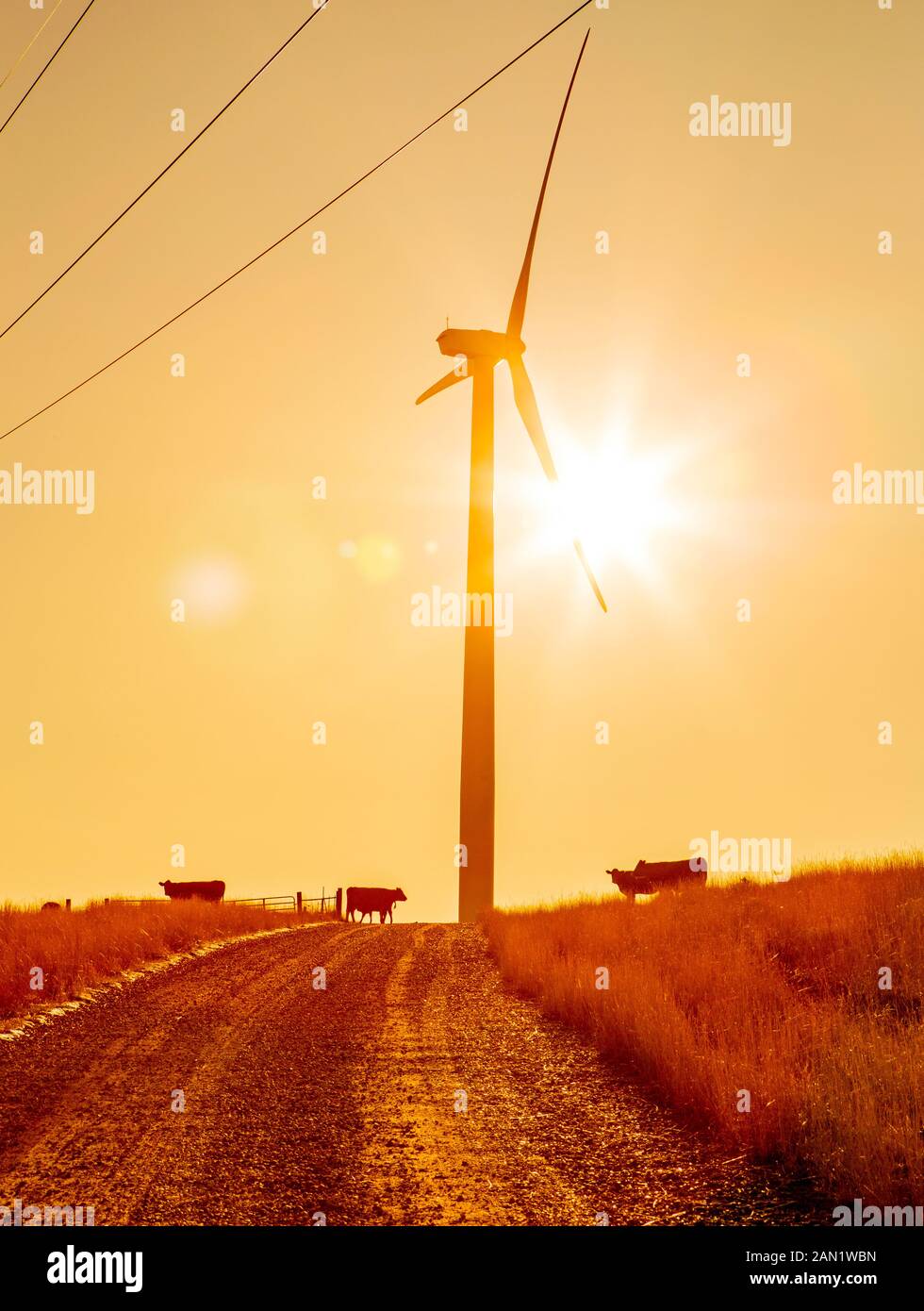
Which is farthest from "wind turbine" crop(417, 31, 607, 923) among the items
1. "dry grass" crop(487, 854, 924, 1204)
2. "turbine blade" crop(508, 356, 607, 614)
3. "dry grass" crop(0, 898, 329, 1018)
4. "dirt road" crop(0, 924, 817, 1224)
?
"dirt road" crop(0, 924, 817, 1224)

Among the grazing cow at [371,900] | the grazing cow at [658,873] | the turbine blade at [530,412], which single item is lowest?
the grazing cow at [371,900]

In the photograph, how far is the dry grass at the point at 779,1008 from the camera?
806cm

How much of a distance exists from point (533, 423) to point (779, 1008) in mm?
32831

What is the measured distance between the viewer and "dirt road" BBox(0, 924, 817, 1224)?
23.2 feet

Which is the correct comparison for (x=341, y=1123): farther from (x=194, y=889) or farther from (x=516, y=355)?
(x=194, y=889)

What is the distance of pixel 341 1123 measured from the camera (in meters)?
9.00

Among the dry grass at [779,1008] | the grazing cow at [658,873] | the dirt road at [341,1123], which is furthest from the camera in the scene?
the grazing cow at [658,873]

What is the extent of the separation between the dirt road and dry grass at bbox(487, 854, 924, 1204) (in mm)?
507

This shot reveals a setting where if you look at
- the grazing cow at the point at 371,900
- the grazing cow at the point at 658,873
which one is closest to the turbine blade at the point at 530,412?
the grazing cow at the point at 658,873

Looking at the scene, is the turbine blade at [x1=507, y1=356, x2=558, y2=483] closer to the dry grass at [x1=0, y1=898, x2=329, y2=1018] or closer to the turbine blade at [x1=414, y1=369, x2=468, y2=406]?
the turbine blade at [x1=414, y1=369, x2=468, y2=406]

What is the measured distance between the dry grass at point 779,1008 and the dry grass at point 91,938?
6.83 metres

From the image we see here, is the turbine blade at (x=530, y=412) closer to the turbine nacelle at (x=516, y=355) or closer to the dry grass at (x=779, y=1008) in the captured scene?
the turbine nacelle at (x=516, y=355)
